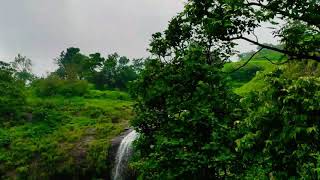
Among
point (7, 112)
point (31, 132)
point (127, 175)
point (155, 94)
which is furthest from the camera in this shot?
point (7, 112)

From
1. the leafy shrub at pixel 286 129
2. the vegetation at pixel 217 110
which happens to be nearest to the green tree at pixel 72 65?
the vegetation at pixel 217 110

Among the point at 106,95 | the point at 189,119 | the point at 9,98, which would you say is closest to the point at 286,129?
the point at 189,119

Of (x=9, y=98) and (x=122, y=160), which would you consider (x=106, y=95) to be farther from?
(x=122, y=160)

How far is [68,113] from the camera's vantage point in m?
65.8

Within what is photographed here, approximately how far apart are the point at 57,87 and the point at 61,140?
2866 cm

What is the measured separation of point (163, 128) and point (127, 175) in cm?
2277

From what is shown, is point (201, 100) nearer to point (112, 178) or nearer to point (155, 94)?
point (155, 94)

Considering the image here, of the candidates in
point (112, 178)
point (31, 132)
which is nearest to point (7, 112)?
point (31, 132)

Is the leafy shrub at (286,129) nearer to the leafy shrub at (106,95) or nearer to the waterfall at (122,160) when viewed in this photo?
the waterfall at (122,160)

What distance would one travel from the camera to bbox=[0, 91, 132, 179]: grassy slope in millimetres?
44844

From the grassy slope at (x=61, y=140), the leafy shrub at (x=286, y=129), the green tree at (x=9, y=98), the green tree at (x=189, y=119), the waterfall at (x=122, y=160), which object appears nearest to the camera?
the leafy shrub at (x=286, y=129)

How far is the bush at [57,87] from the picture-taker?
77.9m

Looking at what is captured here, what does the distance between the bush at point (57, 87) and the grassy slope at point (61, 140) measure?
8.48 meters

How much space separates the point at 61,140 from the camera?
50.9 meters
